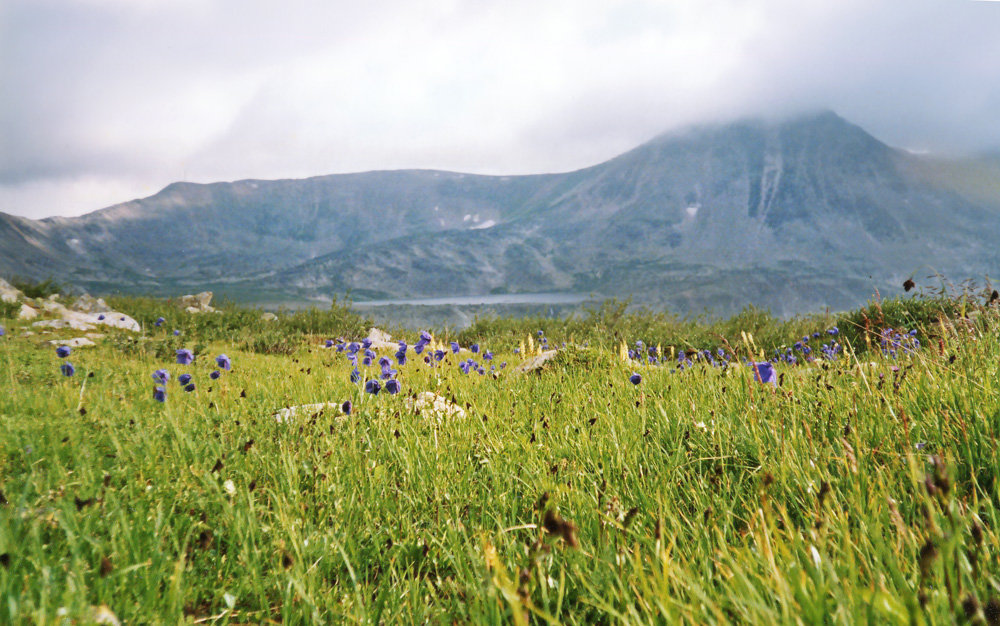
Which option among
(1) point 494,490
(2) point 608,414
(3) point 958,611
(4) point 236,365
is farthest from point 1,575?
(4) point 236,365

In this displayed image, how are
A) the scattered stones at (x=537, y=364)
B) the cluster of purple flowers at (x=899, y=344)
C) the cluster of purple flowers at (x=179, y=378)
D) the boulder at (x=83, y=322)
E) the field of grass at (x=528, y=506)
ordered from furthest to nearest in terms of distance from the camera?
the boulder at (x=83, y=322)
the scattered stones at (x=537, y=364)
the cluster of purple flowers at (x=899, y=344)
the cluster of purple flowers at (x=179, y=378)
the field of grass at (x=528, y=506)

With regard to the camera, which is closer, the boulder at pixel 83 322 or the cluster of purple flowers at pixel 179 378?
the cluster of purple flowers at pixel 179 378

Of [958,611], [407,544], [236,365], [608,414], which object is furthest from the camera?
[236,365]

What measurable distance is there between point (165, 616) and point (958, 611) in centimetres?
229

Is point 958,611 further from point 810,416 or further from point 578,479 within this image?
point 810,416

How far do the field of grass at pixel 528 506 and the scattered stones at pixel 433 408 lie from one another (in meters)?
0.08

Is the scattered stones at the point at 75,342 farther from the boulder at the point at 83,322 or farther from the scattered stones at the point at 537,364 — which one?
the scattered stones at the point at 537,364

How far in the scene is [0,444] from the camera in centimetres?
328

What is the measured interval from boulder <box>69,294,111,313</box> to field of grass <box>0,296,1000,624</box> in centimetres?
1571

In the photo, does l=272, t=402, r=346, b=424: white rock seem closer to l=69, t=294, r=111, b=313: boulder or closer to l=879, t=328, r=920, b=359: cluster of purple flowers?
l=879, t=328, r=920, b=359: cluster of purple flowers

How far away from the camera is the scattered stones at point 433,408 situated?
13.7 feet

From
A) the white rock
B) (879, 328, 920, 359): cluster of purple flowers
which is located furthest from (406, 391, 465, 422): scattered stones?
(879, 328, 920, 359): cluster of purple flowers

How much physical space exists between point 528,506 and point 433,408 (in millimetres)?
1966

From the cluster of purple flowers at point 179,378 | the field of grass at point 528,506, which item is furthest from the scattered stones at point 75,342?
the cluster of purple flowers at point 179,378
